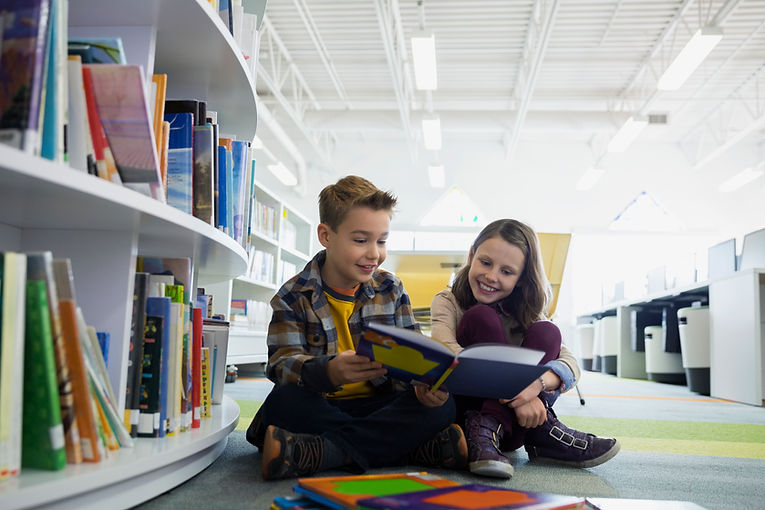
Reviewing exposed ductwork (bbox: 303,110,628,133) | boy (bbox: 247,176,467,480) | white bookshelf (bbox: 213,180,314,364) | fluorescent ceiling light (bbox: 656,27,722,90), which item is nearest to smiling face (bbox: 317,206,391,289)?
boy (bbox: 247,176,467,480)

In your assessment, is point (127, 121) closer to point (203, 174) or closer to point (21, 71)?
point (21, 71)

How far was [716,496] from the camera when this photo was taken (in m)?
1.20

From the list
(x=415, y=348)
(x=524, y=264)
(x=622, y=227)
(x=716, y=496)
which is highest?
(x=622, y=227)

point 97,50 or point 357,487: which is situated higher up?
point 97,50

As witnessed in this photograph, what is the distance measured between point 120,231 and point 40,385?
0.38 meters

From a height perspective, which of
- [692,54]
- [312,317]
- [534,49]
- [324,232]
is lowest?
[312,317]

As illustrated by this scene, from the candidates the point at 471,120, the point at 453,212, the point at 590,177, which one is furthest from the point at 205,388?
the point at 453,212

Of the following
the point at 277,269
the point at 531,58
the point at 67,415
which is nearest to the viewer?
the point at 67,415

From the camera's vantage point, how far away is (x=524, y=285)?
1730mm

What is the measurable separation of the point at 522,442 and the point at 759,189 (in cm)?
960

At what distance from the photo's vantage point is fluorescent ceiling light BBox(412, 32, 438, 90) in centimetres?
484

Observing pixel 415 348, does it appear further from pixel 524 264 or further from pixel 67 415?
pixel 524 264

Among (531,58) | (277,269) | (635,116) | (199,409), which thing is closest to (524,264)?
(199,409)

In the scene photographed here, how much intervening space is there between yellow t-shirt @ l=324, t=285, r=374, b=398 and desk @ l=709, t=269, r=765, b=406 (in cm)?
275
